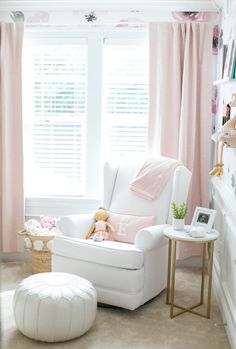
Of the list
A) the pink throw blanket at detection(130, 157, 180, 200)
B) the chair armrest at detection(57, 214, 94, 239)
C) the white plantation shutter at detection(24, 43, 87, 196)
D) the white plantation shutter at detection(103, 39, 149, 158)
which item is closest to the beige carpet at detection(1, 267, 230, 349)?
the chair armrest at detection(57, 214, 94, 239)

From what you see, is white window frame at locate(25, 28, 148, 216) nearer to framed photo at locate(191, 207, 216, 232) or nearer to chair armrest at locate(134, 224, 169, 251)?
chair armrest at locate(134, 224, 169, 251)

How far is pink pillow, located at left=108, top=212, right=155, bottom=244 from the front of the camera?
3443mm

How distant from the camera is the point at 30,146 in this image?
4195 mm

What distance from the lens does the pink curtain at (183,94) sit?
3846 mm

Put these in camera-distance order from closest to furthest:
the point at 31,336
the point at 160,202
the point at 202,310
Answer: the point at 31,336
the point at 202,310
the point at 160,202

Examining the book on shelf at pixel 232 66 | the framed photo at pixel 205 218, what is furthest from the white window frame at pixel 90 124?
the book on shelf at pixel 232 66

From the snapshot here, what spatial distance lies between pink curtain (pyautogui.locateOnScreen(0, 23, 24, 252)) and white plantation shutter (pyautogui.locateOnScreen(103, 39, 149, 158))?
746mm

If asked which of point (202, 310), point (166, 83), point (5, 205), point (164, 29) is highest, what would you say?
point (164, 29)

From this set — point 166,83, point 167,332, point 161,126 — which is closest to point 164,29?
point 166,83

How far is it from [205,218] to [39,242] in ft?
4.40

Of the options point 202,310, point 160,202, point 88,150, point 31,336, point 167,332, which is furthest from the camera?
point 88,150

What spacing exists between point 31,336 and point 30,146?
1943 millimetres

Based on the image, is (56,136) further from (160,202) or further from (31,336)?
(31,336)

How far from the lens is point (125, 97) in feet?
13.5
